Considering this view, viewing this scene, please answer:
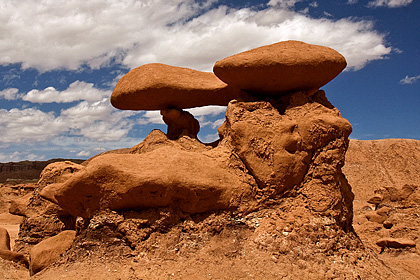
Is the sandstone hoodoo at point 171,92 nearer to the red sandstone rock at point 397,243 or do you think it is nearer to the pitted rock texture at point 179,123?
the pitted rock texture at point 179,123

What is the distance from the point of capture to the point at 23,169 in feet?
118

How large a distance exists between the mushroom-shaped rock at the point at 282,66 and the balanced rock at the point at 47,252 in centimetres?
388

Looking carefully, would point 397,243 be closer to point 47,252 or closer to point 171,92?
point 171,92

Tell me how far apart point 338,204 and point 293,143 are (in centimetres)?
119

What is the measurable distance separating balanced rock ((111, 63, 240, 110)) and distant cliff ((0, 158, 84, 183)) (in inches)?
1094

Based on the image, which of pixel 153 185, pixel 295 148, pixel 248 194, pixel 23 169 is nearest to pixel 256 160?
pixel 248 194

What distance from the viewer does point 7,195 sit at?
770 inches

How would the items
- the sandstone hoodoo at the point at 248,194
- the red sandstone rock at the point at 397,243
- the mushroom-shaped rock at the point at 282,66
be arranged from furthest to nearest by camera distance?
the red sandstone rock at the point at 397,243, the mushroom-shaped rock at the point at 282,66, the sandstone hoodoo at the point at 248,194

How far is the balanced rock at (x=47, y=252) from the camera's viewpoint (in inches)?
230

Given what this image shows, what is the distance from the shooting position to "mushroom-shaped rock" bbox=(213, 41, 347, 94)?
19.8ft

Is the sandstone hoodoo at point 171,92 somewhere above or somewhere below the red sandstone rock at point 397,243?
above

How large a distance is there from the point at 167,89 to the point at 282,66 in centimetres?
233

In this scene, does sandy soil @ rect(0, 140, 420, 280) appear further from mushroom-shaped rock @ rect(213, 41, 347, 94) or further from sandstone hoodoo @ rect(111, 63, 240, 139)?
sandstone hoodoo @ rect(111, 63, 240, 139)

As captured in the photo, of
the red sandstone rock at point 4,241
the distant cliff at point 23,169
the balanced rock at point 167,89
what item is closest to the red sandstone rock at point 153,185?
the balanced rock at point 167,89
